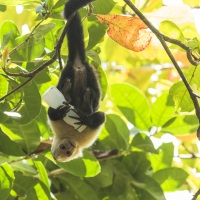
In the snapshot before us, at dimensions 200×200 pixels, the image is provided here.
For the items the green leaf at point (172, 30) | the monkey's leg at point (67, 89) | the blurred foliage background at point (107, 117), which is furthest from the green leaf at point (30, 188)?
the green leaf at point (172, 30)

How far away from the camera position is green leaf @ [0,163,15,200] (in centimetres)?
146

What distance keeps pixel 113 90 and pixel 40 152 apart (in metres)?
0.33

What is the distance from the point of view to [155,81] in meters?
2.19

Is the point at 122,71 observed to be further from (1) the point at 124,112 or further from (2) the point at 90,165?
(2) the point at 90,165

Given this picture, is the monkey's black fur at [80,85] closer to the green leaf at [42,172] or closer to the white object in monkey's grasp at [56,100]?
the white object in monkey's grasp at [56,100]

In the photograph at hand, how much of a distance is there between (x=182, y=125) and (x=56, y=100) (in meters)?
0.63

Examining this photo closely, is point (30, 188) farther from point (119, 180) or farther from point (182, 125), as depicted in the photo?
point (182, 125)

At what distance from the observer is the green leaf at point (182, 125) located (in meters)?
1.78

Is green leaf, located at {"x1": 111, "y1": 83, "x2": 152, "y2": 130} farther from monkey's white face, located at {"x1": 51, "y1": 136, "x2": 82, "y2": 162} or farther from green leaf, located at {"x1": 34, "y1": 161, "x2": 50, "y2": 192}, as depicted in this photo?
green leaf, located at {"x1": 34, "y1": 161, "x2": 50, "y2": 192}

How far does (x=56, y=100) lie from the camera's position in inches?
51.1

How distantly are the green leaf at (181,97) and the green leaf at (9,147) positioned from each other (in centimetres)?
50

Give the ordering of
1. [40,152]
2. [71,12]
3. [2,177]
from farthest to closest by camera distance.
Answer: [40,152] → [2,177] → [71,12]

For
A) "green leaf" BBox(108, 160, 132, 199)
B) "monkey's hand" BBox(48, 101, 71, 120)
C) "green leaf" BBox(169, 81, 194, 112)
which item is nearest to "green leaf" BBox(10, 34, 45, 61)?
"monkey's hand" BBox(48, 101, 71, 120)

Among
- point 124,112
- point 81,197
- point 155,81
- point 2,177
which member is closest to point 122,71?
point 155,81
